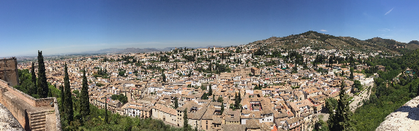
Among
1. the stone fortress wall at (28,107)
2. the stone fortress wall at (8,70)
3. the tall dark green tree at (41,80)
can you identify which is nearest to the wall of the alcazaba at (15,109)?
the stone fortress wall at (28,107)

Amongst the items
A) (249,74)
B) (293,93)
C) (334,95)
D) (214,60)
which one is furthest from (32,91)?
(214,60)

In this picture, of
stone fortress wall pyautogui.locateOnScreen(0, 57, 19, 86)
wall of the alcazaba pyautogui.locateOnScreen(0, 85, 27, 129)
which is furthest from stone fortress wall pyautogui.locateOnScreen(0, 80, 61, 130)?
stone fortress wall pyautogui.locateOnScreen(0, 57, 19, 86)

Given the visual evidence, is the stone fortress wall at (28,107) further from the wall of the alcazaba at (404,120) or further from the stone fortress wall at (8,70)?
the wall of the alcazaba at (404,120)

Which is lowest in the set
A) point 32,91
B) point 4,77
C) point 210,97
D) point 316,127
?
point 316,127

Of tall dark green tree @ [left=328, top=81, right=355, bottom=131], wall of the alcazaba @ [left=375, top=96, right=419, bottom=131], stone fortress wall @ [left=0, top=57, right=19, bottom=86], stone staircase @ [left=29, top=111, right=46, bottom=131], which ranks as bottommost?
tall dark green tree @ [left=328, top=81, right=355, bottom=131]

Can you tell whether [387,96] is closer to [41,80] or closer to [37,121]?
[37,121]

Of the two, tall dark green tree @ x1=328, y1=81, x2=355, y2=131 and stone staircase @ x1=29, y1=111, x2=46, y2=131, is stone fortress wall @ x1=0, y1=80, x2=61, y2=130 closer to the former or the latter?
stone staircase @ x1=29, y1=111, x2=46, y2=131

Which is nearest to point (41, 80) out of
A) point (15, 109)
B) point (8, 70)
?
point (8, 70)

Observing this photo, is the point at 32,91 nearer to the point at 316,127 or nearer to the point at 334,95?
the point at 316,127
